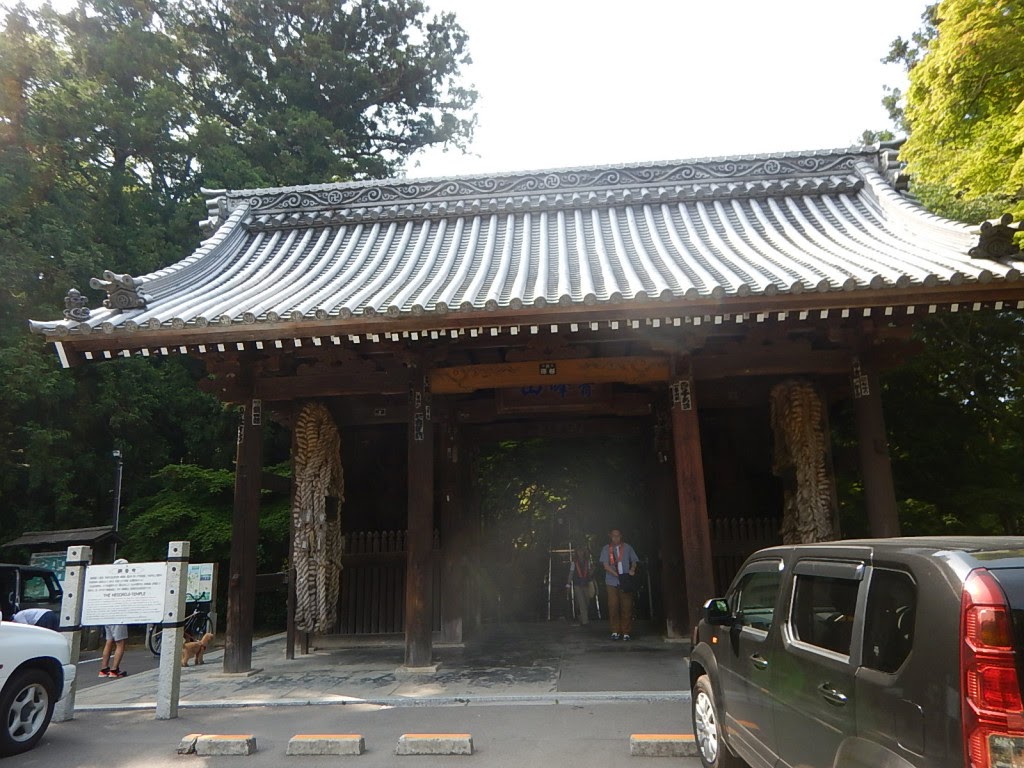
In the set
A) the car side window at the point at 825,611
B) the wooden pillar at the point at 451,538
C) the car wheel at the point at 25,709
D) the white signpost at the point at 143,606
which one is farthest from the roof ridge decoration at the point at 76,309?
the car side window at the point at 825,611

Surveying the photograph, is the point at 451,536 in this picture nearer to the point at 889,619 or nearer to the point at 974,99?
the point at 889,619

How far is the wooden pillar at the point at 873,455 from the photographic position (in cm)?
771

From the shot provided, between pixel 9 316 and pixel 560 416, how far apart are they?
514 inches

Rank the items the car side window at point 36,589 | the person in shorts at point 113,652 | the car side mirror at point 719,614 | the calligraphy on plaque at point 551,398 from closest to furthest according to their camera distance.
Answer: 1. the car side mirror at point 719,614
2. the person in shorts at point 113,652
3. the calligraphy on plaque at point 551,398
4. the car side window at point 36,589

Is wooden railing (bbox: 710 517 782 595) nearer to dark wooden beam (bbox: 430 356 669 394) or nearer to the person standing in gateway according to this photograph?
the person standing in gateway

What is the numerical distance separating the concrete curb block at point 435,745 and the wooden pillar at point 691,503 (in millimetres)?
3158

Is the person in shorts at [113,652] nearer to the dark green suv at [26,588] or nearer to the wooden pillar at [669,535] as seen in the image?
the dark green suv at [26,588]

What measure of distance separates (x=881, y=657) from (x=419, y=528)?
5975 millimetres

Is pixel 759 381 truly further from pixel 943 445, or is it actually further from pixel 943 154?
pixel 943 445

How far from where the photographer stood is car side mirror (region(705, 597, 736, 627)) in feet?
13.7

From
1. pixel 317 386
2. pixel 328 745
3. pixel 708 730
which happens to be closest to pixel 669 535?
pixel 317 386

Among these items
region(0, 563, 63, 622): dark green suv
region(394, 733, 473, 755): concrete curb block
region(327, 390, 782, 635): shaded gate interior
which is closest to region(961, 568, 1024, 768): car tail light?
region(394, 733, 473, 755): concrete curb block

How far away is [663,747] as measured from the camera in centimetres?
493

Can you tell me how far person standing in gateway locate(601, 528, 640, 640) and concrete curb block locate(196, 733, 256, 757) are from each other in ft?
19.9
